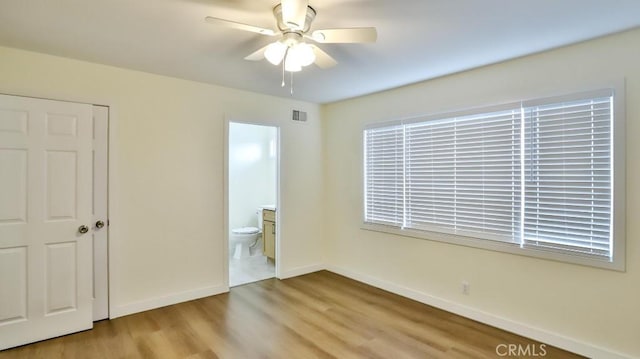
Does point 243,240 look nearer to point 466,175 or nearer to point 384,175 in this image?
point 384,175

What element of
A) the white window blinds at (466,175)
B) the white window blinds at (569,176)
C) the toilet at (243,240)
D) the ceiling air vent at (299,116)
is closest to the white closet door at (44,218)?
the ceiling air vent at (299,116)

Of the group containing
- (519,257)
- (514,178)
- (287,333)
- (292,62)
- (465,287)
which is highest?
(292,62)

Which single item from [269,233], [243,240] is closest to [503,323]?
[269,233]

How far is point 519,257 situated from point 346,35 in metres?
2.42

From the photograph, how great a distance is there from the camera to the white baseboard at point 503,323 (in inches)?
99.0

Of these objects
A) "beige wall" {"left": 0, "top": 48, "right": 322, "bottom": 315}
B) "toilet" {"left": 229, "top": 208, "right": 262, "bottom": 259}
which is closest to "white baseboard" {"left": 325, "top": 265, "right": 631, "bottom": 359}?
"beige wall" {"left": 0, "top": 48, "right": 322, "bottom": 315}

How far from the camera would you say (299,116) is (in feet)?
15.2

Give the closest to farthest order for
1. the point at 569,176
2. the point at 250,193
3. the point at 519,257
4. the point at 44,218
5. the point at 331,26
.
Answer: the point at 331,26 < the point at 569,176 < the point at 44,218 < the point at 519,257 < the point at 250,193

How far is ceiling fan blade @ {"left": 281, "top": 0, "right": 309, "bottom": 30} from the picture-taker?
1694mm

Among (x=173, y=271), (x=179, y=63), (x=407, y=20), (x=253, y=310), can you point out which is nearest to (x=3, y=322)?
(x=173, y=271)

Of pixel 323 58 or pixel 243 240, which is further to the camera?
pixel 243 240

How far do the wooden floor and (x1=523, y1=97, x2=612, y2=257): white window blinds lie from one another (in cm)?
94

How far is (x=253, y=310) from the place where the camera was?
11.2 ft

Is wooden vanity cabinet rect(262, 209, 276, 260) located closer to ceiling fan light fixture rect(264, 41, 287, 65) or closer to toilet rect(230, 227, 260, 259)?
toilet rect(230, 227, 260, 259)
